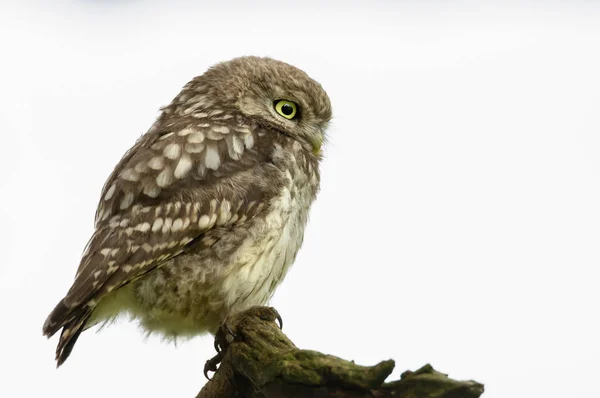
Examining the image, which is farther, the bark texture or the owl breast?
the owl breast

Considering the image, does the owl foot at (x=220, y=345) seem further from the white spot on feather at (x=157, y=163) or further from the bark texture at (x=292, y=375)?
the white spot on feather at (x=157, y=163)

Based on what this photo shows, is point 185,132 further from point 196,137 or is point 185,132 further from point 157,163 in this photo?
point 157,163

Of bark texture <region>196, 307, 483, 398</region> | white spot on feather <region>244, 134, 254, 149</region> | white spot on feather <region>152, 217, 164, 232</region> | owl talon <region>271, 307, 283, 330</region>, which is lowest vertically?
bark texture <region>196, 307, 483, 398</region>

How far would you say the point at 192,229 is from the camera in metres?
4.13

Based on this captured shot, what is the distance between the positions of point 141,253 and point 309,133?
60.0 inches

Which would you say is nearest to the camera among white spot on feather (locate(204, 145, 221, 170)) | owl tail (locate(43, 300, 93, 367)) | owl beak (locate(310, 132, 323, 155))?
owl tail (locate(43, 300, 93, 367))

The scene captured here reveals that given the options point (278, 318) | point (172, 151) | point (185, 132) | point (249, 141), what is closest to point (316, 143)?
point (249, 141)

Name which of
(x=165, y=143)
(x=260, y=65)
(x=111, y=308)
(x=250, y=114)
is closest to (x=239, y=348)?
(x=111, y=308)

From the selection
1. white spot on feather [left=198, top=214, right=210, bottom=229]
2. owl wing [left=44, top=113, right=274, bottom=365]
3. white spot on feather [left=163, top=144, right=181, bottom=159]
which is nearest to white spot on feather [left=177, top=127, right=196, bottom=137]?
owl wing [left=44, top=113, right=274, bottom=365]

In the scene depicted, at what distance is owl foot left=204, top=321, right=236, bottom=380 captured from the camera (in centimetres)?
407

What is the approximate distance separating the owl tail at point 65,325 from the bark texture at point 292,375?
63 centimetres

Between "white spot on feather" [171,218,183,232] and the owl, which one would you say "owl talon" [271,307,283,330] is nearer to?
the owl

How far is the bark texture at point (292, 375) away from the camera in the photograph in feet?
8.81

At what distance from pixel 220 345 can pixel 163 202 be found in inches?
29.4
